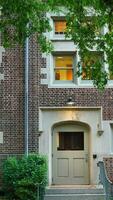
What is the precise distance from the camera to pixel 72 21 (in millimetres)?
13094

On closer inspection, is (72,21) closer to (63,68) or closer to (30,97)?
(30,97)

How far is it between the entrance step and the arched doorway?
4.66 ft

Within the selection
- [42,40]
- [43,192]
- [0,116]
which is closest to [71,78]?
[0,116]

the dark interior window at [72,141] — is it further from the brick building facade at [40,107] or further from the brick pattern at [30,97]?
the brick pattern at [30,97]

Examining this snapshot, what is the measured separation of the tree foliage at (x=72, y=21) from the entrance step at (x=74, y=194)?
16.7 ft

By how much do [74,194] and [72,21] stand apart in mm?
6718

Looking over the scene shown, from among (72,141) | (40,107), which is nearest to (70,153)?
(72,141)

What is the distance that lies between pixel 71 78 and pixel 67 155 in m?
2.97

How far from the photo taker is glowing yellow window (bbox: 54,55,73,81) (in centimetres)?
1927

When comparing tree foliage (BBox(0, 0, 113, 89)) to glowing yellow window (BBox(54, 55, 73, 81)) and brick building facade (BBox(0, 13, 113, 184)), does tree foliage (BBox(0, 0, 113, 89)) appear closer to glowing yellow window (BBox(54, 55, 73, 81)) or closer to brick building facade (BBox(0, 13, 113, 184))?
brick building facade (BBox(0, 13, 113, 184))

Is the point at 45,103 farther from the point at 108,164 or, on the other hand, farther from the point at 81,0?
the point at 81,0

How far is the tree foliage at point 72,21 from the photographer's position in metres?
12.3

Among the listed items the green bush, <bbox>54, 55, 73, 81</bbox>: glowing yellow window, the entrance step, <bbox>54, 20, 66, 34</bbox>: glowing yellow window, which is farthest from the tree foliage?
<bbox>54, 20, 66, 34</bbox>: glowing yellow window

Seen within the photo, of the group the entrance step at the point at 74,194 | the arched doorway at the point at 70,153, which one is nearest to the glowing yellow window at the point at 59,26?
the arched doorway at the point at 70,153
